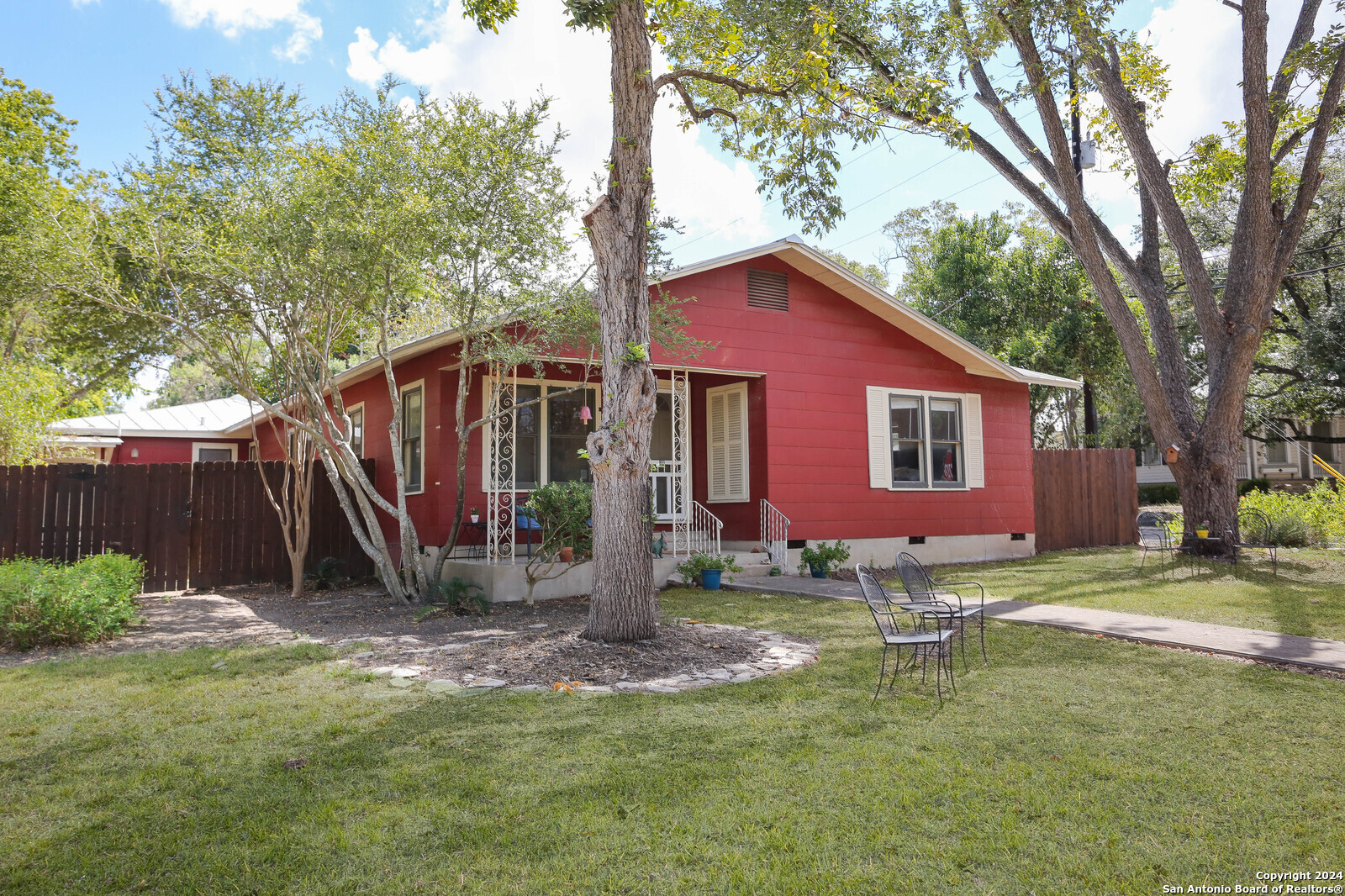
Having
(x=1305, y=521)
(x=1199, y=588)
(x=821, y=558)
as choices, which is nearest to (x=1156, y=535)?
(x=1199, y=588)

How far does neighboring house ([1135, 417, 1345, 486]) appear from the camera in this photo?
75.2ft

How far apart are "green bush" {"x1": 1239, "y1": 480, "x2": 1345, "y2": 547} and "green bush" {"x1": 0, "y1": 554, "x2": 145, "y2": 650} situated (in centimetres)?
1500

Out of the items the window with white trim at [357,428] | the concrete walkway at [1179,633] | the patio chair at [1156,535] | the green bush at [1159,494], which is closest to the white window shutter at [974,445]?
the patio chair at [1156,535]

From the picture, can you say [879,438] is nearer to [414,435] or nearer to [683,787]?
[414,435]

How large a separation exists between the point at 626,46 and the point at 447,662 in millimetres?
4890

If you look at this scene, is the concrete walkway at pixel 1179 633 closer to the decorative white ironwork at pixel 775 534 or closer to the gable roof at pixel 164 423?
the decorative white ironwork at pixel 775 534

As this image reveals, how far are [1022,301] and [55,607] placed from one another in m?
19.9

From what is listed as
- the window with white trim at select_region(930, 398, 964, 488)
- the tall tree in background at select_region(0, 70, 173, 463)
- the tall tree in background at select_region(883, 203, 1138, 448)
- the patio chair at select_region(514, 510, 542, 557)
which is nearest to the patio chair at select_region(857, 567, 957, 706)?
the patio chair at select_region(514, 510, 542, 557)

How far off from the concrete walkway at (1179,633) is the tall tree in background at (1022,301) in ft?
42.7

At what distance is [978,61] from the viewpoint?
36.9 feet

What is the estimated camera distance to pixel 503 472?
10859 mm

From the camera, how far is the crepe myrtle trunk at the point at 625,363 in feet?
20.4

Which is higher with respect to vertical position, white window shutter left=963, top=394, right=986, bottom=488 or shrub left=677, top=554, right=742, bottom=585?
white window shutter left=963, top=394, right=986, bottom=488

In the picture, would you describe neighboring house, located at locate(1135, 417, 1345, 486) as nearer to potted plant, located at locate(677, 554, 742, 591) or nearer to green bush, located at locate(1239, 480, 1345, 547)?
green bush, located at locate(1239, 480, 1345, 547)
